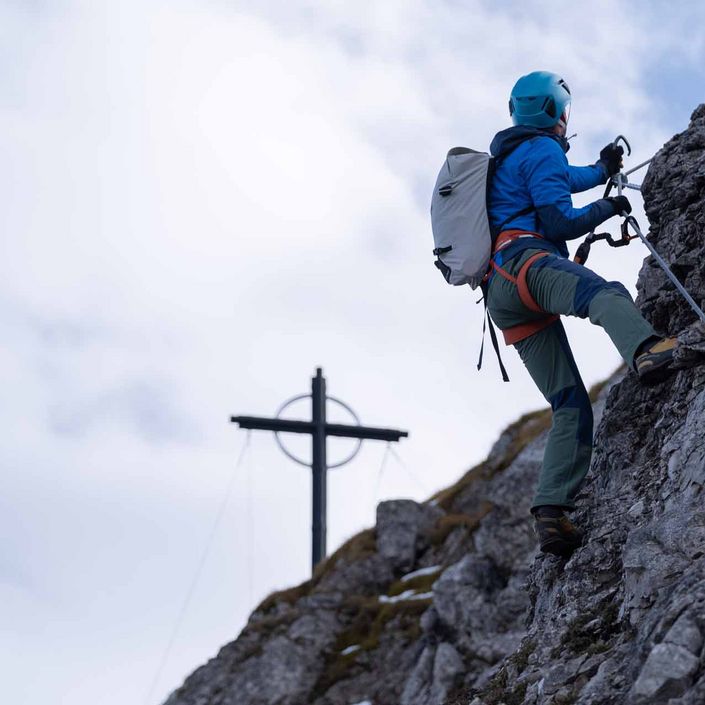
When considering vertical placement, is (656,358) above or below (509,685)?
above

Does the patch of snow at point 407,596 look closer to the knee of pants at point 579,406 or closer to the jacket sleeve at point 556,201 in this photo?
the knee of pants at point 579,406

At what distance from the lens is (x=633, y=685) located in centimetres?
643

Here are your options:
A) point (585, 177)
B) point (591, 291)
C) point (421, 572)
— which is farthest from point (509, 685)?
point (421, 572)

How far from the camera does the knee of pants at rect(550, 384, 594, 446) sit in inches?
387

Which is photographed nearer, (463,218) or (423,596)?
(463,218)

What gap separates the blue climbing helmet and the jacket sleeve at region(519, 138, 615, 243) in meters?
0.48

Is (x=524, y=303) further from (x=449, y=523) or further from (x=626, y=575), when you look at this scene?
(x=449, y=523)

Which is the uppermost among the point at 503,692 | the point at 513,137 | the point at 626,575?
the point at 513,137

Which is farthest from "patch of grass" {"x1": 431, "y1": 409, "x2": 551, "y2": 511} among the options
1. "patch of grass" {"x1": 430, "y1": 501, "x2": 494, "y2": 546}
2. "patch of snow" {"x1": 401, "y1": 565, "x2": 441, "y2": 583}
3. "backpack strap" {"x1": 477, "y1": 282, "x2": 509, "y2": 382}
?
"backpack strap" {"x1": 477, "y1": 282, "x2": 509, "y2": 382}

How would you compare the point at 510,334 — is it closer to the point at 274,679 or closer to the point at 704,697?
the point at 704,697

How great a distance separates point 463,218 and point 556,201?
2.65ft

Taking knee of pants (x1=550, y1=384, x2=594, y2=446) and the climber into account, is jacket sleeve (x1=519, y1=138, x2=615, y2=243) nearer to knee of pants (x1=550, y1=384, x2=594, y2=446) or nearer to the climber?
the climber

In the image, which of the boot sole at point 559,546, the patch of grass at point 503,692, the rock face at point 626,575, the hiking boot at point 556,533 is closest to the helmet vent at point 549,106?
the rock face at point 626,575

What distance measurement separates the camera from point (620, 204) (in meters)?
10.0
